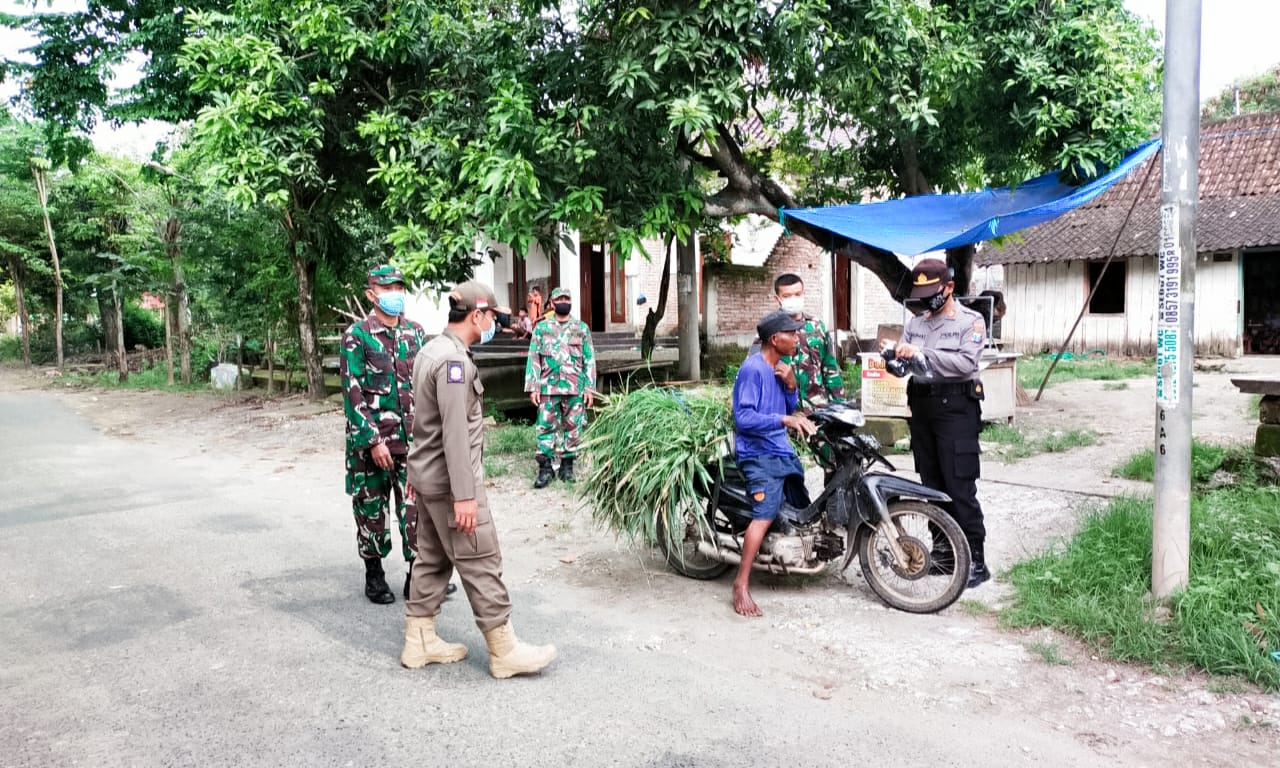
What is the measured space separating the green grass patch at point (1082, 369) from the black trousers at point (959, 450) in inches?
343

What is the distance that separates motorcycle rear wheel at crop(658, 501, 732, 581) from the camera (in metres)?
5.06

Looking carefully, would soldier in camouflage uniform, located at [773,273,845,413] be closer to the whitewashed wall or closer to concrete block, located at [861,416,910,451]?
concrete block, located at [861,416,910,451]

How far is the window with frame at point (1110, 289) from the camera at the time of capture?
19125 millimetres

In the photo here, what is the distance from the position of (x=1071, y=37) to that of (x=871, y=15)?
5.96 ft

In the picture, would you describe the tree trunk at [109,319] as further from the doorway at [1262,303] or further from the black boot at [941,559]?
the doorway at [1262,303]

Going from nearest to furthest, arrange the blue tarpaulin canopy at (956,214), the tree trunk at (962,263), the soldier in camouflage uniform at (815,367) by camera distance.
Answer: the soldier in camouflage uniform at (815,367)
the blue tarpaulin canopy at (956,214)
the tree trunk at (962,263)

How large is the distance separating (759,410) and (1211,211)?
17.7 m

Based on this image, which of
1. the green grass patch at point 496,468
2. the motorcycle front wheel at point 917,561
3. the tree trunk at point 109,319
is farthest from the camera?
the tree trunk at point 109,319

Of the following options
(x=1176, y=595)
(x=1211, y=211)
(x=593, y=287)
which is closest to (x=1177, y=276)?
(x=1176, y=595)

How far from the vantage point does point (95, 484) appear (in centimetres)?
856

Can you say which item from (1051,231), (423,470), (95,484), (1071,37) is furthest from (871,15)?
(1051,231)

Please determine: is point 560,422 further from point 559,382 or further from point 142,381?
point 142,381

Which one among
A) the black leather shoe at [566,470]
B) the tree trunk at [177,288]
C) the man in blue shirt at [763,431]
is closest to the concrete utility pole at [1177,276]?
the man in blue shirt at [763,431]

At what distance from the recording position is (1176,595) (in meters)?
4.16
